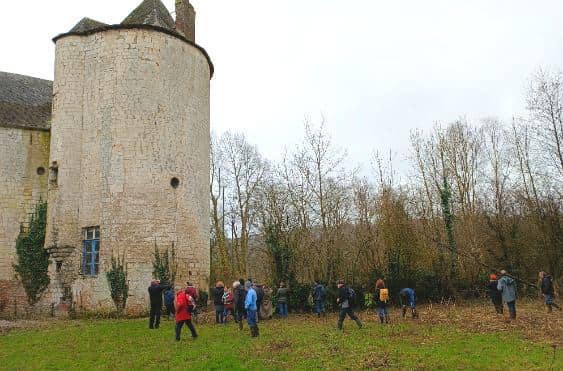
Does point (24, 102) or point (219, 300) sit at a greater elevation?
point (24, 102)

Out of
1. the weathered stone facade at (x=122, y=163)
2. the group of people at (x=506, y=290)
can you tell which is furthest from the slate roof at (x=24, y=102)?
the group of people at (x=506, y=290)

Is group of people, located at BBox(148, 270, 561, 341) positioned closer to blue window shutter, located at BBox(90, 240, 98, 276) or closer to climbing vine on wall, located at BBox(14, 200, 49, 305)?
blue window shutter, located at BBox(90, 240, 98, 276)

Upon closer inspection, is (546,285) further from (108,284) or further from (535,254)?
(108,284)

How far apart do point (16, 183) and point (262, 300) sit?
43.3 ft

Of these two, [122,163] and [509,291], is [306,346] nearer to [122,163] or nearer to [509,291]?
[509,291]

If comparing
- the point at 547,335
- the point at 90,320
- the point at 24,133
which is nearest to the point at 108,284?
the point at 90,320

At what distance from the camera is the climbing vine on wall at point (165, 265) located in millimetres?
20594

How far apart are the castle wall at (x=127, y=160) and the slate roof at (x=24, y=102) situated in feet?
8.15

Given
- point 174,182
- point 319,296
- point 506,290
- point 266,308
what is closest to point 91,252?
point 174,182

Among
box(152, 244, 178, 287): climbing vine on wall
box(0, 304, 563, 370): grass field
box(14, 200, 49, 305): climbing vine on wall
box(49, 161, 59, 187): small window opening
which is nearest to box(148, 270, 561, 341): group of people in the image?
box(0, 304, 563, 370): grass field

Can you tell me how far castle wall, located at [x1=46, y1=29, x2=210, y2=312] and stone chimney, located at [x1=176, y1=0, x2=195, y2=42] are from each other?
46.1 inches

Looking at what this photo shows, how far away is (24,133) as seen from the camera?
24.2 metres

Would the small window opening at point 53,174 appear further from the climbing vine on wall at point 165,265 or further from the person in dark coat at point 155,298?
the person in dark coat at point 155,298

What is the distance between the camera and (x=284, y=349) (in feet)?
37.4
